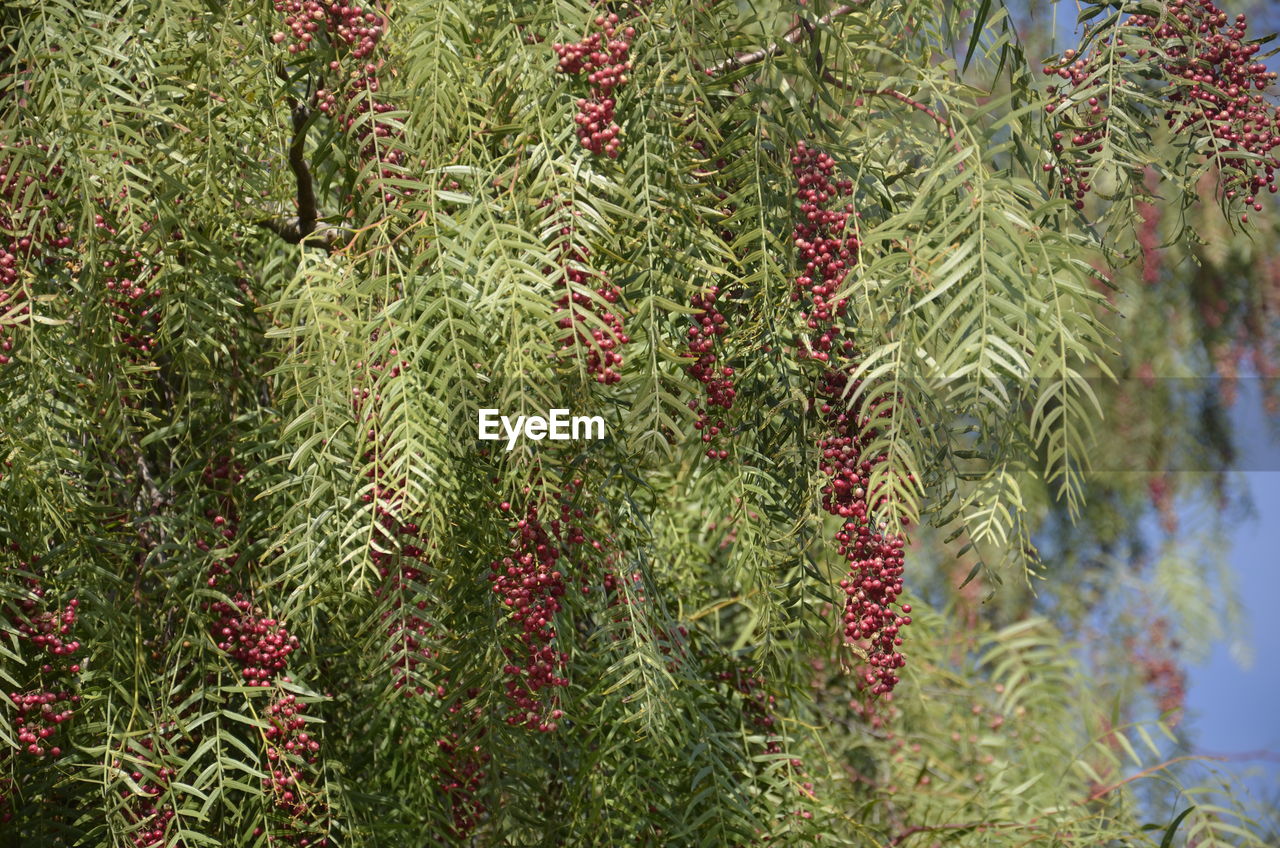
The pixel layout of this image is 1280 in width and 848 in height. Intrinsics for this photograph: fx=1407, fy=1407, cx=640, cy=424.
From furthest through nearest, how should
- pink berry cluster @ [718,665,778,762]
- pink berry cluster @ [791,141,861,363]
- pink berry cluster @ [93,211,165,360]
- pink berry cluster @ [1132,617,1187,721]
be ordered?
1. pink berry cluster @ [1132,617,1187,721]
2. pink berry cluster @ [718,665,778,762]
3. pink berry cluster @ [93,211,165,360]
4. pink berry cluster @ [791,141,861,363]

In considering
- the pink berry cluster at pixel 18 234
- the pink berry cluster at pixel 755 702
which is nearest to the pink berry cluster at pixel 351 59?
the pink berry cluster at pixel 18 234

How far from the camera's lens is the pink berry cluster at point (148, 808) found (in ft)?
4.55

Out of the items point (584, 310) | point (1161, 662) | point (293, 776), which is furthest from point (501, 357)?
point (1161, 662)

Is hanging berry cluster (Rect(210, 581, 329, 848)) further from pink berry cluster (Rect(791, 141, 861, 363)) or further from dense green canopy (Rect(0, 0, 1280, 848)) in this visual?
pink berry cluster (Rect(791, 141, 861, 363))

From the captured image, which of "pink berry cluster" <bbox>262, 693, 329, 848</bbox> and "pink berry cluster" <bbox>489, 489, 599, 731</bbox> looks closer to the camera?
"pink berry cluster" <bbox>489, 489, 599, 731</bbox>

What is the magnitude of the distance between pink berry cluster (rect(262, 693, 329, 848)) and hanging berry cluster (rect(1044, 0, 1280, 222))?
0.94 metres

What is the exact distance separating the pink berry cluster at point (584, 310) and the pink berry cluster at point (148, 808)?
62 cm

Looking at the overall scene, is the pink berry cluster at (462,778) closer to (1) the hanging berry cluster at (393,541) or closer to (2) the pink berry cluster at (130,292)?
(1) the hanging berry cluster at (393,541)

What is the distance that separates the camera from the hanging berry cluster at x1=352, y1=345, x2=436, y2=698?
1.17 m

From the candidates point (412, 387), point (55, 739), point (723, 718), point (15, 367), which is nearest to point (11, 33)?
point (15, 367)

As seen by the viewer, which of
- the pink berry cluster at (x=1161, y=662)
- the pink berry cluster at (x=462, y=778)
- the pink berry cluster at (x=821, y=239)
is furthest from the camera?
the pink berry cluster at (x=1161, y=662)

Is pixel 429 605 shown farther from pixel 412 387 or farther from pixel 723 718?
pixel 723 718

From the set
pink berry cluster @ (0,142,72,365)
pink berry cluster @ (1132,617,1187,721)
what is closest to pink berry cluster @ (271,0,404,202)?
pink berry cluster @ (0,142,72,365)

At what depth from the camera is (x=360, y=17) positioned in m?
1.30
